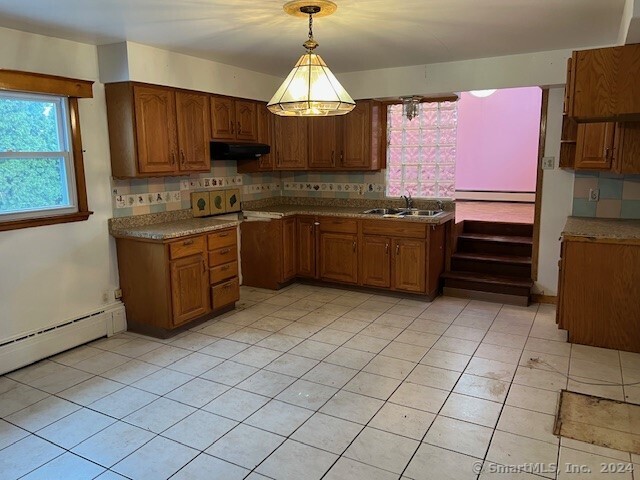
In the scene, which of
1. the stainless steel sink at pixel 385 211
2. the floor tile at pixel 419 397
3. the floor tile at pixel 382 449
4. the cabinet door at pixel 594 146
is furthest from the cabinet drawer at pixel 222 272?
the cabinet door at pixel 594 146

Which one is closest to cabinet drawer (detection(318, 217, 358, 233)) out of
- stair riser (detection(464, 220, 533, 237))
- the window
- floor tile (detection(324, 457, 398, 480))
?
stair riser (detection(464, 220, 533, 237))

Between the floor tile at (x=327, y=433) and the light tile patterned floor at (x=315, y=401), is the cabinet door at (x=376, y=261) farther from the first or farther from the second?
the floor tile at (x=327, y=433)

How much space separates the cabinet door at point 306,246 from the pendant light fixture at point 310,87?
8.18ft

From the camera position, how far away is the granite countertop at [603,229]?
11.0ft

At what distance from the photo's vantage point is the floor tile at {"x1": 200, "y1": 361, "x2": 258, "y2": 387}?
307 centimetres

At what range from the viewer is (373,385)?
298cm

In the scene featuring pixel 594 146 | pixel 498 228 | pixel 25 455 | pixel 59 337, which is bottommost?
pixel 25 455

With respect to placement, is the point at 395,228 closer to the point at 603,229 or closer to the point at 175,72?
the point at 603,229

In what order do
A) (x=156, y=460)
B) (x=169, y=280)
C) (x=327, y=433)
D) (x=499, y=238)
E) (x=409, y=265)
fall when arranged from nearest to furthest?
(x=156, y=460) → (x=327, y=433) → (x=169, y=280) → (x=409, y=265) → (x=499, y=238)

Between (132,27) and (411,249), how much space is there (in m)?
3.00

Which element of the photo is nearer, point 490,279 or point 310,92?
point 310,92

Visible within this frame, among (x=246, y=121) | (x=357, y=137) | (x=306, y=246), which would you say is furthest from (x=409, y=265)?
(x=246, y=121)

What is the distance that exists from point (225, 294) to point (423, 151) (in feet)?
8.52

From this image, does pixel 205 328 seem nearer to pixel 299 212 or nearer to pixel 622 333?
pixel 299 212
